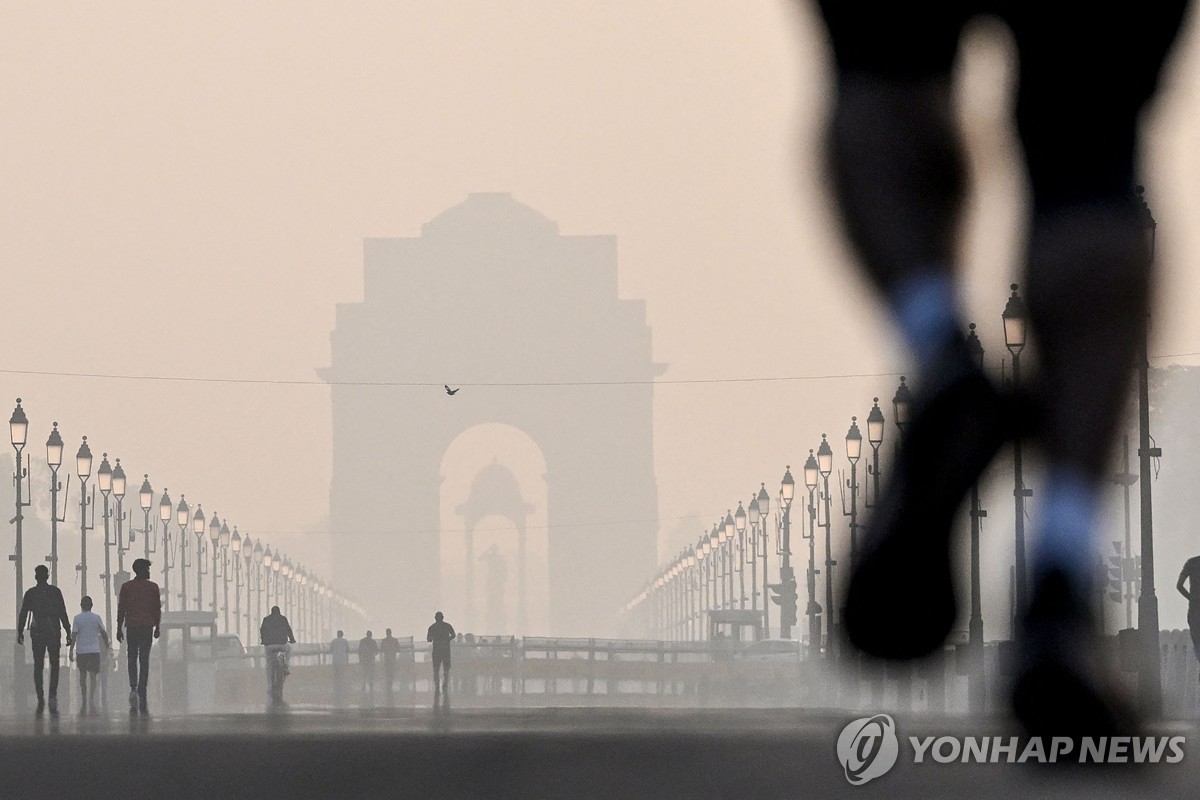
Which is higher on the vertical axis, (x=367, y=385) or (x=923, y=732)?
(x=367, y=385)

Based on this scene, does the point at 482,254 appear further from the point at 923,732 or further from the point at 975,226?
the point at 975,226

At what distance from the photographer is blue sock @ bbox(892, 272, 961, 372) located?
430cm

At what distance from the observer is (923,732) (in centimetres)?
1118

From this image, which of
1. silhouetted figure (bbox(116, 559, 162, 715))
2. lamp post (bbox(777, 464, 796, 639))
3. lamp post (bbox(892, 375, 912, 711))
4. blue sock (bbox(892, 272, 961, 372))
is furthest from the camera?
lamp post (bbox(777, 464, 796, 639))

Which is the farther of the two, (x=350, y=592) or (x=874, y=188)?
(x=350, y=592)

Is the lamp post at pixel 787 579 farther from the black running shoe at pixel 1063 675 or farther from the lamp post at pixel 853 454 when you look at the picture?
the black running shoe at pixel 1063 675

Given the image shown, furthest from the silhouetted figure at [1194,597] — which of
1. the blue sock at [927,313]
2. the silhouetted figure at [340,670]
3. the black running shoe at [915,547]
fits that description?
the silhouetted figure at [340,670]

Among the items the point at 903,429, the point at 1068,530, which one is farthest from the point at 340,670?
the point at 1068,530

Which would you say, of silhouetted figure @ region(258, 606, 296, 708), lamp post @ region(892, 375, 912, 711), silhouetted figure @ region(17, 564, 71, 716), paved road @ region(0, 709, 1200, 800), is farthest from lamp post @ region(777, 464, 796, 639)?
lamp post @ region(892, 375, 912, 711)

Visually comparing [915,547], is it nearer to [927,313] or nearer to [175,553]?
[927,313]

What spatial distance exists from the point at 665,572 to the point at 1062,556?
399ft

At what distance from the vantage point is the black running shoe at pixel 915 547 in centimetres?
451

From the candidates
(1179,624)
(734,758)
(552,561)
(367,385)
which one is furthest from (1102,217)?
(552,561)

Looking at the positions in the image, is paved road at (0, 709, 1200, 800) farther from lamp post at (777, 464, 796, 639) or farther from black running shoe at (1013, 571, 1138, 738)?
lamp post at (777, 464, 796, 639)
